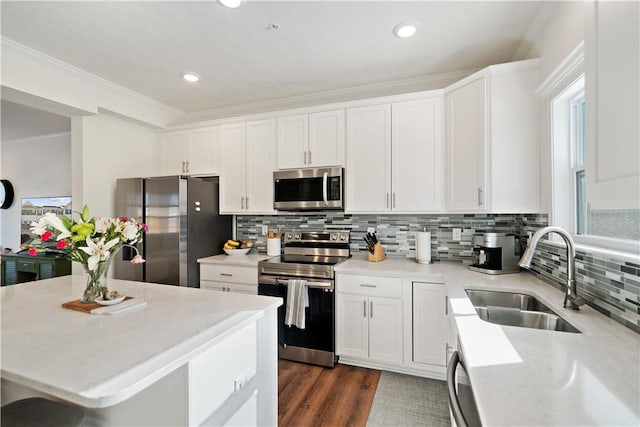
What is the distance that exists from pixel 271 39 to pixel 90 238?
1807 mm

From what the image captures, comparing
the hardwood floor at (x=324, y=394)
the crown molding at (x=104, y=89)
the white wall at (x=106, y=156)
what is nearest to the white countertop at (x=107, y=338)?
the hardwood floor at (x=324, y=394)

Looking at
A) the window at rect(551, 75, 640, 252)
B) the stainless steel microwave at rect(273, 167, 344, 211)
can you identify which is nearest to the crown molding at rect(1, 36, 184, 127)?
the stainless steel microwave at rect(273, 167, 344, 211)

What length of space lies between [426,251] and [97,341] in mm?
2361

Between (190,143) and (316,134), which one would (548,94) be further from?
(190,143)

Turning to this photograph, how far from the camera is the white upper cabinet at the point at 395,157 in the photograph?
8.22ft

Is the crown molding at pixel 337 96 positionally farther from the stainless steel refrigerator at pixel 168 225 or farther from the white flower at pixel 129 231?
the white flower at pixel 129 231

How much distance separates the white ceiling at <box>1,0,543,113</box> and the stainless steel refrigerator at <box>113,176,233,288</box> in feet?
3.45

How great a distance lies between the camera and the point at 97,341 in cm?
100

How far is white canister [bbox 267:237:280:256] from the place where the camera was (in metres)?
3.14

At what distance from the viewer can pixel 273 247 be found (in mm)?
3141

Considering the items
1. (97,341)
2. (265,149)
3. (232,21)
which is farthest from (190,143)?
(97,341)

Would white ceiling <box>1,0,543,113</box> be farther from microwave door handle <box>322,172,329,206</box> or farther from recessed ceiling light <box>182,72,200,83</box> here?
microwave door handle <box>322,172,329,206</box>

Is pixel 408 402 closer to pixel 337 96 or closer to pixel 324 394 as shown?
pixel 324 394

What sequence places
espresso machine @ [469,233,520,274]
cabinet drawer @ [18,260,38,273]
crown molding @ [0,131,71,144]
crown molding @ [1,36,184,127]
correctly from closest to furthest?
espresso machine @ [469,233,520,274], crown molding @ [1,36,184,127], cabinet drawer @ [18,260,38,273], crown molding @ [0,131,71,144]
